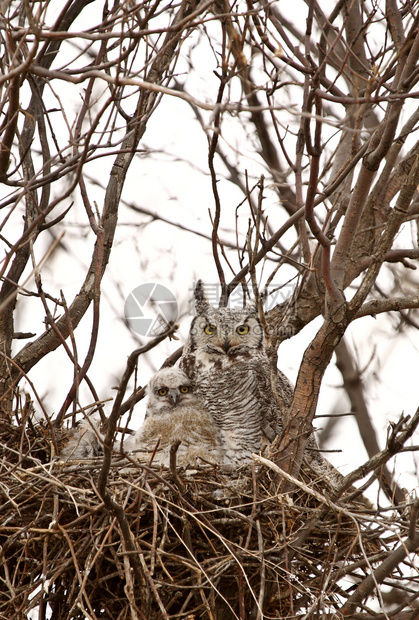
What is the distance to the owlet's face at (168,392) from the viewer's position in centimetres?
405

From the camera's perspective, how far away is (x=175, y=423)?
3963 millimetres

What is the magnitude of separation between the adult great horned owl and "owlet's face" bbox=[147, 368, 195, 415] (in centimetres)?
14

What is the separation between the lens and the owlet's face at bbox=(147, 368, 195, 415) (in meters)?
4.05

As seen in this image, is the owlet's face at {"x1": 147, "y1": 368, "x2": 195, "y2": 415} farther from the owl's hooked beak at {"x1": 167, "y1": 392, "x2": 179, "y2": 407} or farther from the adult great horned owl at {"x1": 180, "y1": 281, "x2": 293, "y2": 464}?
the adult great horned owl at {"x1": 180, "y1": 281, "x2": 293, "y2": 464}

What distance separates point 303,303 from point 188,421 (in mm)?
1004

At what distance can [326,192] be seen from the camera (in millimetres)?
3006

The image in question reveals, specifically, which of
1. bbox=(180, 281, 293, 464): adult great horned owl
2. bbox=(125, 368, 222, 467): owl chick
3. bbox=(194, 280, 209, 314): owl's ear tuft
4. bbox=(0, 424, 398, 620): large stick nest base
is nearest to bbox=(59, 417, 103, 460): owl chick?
bbox=(125, 368, 222, 467): owl chick

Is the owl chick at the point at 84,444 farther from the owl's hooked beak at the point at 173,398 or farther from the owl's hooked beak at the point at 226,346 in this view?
the owl's hooked beak at the point at 226,346

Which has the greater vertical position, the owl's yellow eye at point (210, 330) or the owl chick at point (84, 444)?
the owl's yellow eye at point (210, 330)

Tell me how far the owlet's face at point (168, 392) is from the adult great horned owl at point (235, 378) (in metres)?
0.14

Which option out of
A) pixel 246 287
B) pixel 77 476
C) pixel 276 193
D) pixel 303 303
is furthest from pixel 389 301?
pixel 276 193

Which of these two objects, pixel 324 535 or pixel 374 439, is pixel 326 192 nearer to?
pixel 324 535

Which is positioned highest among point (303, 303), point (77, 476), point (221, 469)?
point (303, 303)

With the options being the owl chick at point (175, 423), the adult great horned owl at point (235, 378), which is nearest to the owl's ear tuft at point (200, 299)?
the adult great horned owl at point (235, 378)
